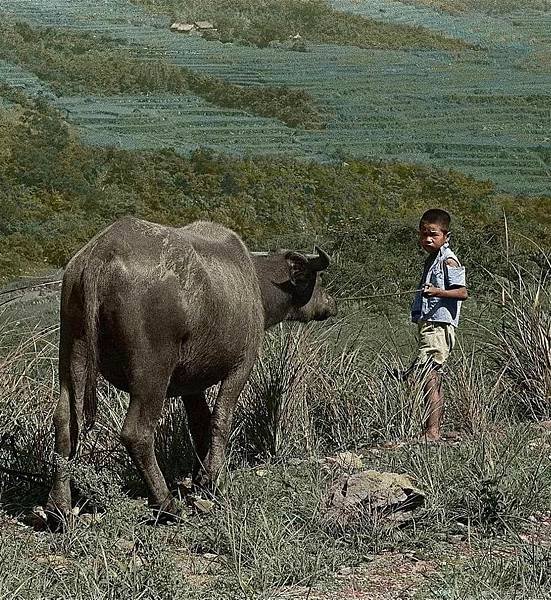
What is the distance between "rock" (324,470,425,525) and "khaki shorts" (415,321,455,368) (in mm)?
1976

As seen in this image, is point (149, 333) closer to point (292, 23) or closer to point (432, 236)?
point (432, 236)

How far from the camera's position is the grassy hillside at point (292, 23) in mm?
16453

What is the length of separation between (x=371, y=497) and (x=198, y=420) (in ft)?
5.29

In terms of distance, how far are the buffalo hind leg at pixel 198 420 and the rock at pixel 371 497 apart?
4.04 feet

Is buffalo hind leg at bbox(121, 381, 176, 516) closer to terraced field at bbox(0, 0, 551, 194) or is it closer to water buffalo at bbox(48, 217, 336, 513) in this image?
water buffalo at bbox(48, 217, 336, 513)

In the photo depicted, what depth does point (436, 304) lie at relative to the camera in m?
8.29

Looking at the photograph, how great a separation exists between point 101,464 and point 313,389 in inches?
78.5

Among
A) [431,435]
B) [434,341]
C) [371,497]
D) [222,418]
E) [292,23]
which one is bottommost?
[431,435]

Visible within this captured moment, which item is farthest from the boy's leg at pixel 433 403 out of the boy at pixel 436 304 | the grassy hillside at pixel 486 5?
the grassy hillside at pixel 486 5

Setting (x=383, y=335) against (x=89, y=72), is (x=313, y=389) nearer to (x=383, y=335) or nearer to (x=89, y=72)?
(x=383, y=335)

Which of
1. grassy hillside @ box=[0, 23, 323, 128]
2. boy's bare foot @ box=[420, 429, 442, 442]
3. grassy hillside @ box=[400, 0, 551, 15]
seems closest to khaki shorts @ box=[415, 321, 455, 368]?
boy's bare foot @ box=[420, 429, 442, 442]

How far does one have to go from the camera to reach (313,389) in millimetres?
8703

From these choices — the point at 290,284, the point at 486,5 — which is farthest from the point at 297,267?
the point at 486,5

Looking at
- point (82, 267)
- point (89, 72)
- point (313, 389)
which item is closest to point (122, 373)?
point (82, 267)
